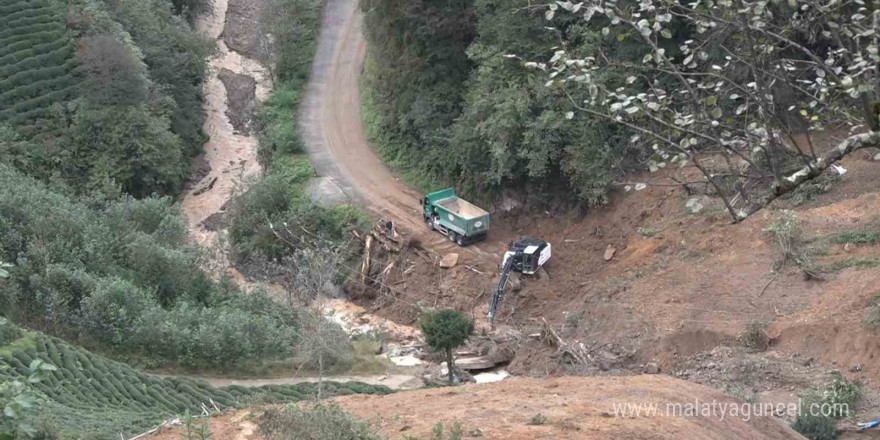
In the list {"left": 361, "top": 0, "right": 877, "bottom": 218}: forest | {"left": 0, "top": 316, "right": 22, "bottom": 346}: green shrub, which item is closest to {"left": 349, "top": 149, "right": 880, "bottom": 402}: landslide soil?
{"left": 361, "top": 0, "right": 877, "bottom": 218}: forest

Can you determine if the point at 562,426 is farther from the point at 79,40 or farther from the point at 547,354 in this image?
the point at 79,40

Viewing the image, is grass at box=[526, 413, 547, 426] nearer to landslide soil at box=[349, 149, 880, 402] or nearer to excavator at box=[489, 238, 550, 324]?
landslide soil at box=[349, 149, 880, 402]

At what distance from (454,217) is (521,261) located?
3325mm

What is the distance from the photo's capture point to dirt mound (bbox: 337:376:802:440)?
13469 millimetres

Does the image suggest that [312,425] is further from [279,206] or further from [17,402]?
[279,206]

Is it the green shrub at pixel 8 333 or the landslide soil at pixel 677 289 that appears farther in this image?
the landslide soil at pixel 677 289

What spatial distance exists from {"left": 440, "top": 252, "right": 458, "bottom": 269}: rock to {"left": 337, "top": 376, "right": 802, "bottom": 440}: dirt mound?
14.3 metres

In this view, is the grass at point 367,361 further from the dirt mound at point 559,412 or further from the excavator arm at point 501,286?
the dirt mound at point 559,412

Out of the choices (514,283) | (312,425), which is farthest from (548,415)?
(514,283)

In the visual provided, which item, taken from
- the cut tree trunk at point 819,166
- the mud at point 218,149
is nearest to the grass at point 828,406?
the cut tree trunk at point 819,166

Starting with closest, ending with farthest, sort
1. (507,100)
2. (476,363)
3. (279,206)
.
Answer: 1. (476,363)
2. (507,100)
3. (279,206)

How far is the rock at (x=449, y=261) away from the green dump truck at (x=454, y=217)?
0.63m

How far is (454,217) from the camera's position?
A: 107 feet

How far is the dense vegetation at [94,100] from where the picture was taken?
124 ft
